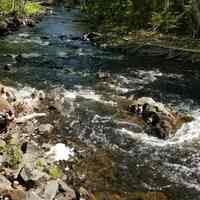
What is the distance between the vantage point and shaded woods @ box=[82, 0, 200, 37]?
48844mm

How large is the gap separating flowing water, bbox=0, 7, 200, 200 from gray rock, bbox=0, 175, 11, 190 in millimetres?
3289

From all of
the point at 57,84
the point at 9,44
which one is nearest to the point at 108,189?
the point at 57,84

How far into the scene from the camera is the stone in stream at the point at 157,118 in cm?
2177

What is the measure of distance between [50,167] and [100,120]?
254 inches

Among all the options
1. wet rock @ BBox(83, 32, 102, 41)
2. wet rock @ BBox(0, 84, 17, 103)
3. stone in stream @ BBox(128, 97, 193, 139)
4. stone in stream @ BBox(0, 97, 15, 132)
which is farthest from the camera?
wet rock @ BBox(83, 32, 102, 41)

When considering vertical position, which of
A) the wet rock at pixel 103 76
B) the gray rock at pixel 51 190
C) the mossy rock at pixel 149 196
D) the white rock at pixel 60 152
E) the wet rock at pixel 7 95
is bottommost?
the mossy rock at pixel 149 196

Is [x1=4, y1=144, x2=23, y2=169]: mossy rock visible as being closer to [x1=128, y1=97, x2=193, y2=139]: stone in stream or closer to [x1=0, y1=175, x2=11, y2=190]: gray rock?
[x1=0, y1=175, x2=11, y2=190]: gray rock

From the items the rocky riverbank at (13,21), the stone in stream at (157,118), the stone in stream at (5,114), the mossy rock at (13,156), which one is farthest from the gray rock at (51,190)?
the rocky riverbank at (13,21)

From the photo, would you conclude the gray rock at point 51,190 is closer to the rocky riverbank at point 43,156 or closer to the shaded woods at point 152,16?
the rocky riverbank at point 43,156

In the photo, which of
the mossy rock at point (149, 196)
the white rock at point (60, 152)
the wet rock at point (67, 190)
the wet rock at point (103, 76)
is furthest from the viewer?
the wet rock at point (103, 76)

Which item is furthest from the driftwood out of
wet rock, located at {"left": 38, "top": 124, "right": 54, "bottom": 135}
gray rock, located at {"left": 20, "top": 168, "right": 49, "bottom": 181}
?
gray rock, located at {"left": 20, "top": 168, "right": 49, "bottom": 181}

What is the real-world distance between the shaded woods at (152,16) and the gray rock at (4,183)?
1421 inches

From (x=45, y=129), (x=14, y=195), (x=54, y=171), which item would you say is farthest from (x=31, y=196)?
(x=45, y=129)

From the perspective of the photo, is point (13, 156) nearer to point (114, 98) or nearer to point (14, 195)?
point (14, 195)
